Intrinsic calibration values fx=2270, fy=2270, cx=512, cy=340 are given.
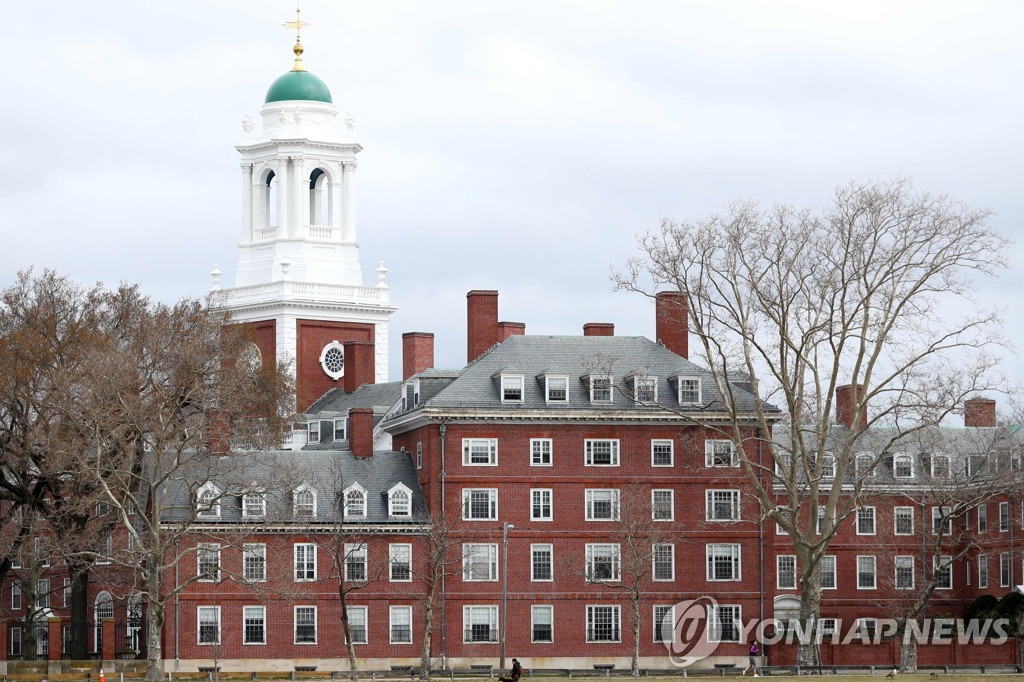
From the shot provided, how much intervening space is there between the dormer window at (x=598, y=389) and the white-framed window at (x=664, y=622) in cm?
849

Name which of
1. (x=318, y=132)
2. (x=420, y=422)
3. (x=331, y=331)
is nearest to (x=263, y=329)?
(x=331, y=331)

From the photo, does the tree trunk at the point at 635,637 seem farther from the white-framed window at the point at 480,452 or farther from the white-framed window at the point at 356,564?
the white-framed window at the point at 356,564

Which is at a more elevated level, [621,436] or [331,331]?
[331,331]

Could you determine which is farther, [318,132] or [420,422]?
[318,132]

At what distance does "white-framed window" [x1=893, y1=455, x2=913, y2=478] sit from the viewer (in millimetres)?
102625

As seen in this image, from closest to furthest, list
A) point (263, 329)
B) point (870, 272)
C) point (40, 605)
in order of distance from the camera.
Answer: point (870, 272)
point (40, 605)
point (263, 329)

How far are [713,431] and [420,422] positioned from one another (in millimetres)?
11763

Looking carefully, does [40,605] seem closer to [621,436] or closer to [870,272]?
[621,436]

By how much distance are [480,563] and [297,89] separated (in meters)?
44.7

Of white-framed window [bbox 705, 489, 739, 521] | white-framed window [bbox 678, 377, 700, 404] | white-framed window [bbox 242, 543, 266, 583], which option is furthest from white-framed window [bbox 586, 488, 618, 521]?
white-framed window [bbox 242, 543, 266, 583]

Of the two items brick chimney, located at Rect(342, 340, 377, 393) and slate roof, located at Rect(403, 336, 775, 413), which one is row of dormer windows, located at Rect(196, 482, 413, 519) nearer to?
slate roof, located at Rect(403, 336, 775, 413)

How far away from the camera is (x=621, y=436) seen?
90438mm

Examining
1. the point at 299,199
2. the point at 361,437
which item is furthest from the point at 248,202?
the point at 361,437

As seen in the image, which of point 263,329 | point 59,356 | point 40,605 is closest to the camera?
point 59,356
